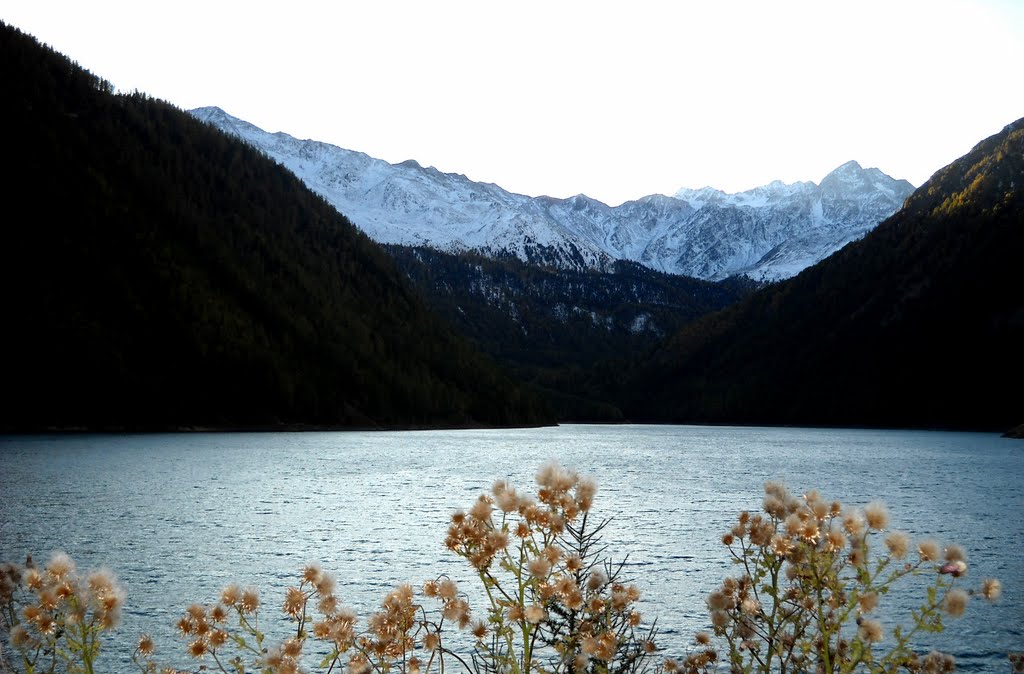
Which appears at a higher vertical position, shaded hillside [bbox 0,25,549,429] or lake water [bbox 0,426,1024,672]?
Result: shaded hillside [bbox 0,25,549,429]

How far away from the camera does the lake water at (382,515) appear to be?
2548 cm

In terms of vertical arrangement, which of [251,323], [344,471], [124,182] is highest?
[124,182]

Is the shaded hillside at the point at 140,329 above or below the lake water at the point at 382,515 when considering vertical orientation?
above

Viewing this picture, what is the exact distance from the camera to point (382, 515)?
4506cm

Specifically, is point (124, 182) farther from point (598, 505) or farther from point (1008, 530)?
point (1008, 530)

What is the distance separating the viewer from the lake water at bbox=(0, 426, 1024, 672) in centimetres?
2548

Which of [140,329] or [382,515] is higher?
[140,329]

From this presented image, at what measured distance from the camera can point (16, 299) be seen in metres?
151

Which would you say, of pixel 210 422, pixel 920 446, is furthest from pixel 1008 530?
pixel 210 422

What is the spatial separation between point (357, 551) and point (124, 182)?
190937 mm

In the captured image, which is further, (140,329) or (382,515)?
(140,329)

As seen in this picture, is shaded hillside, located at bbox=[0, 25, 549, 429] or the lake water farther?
shaded hillside, located at bbox=[0, 25, 549, 429]

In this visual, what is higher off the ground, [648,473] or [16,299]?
[16,299]

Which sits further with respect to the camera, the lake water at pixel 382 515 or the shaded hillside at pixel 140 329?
the shaded hillside at pixel 140 329
